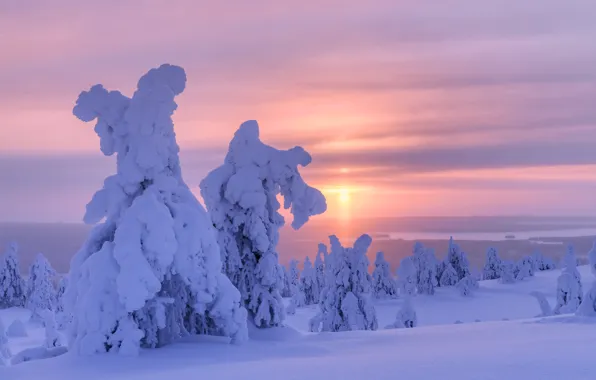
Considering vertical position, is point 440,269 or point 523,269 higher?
point 440,269

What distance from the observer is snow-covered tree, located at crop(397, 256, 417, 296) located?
76250 millimetres

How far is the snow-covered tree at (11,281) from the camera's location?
71.3 metres

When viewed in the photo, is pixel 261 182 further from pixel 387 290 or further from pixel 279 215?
pixel 387 290

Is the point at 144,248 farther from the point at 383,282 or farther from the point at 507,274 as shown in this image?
the point at 507,274

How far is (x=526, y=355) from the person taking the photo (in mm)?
11805

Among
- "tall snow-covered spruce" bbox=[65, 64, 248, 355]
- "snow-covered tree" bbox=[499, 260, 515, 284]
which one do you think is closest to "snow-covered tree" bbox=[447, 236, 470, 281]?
"snow-covered tree" bbox=[499, 260, 515, 284]

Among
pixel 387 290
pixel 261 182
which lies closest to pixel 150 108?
pixel 261 182

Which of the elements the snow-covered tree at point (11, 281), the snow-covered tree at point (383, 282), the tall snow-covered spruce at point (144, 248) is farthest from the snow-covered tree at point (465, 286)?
the tall snow-covered spruce at point (144, 248)

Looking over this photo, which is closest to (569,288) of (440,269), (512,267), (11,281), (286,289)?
(440,269)

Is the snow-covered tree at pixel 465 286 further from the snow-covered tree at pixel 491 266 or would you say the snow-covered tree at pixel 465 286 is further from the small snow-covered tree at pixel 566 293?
the small snow-covered tree at pixel 566 293

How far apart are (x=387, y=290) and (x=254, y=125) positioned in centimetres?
5473

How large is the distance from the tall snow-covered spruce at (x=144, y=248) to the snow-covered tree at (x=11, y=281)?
60.2 meters

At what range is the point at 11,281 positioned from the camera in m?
71.8

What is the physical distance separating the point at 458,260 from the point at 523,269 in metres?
9.89
